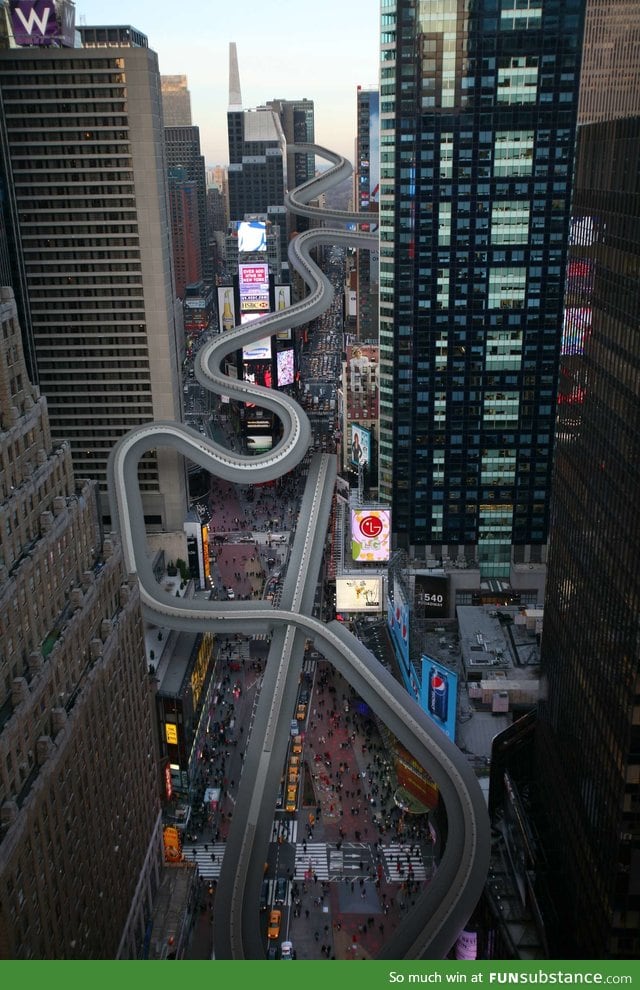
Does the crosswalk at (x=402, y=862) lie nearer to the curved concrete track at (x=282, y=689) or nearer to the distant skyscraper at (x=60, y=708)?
the curved concrete track at (x=282, y=689)

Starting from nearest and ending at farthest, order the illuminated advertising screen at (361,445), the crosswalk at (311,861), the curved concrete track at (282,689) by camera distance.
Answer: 1. the curved concrete track at (282,689)
2. the crosswalk at (311,861)
3. the illuminated advertising screen at (361,445)

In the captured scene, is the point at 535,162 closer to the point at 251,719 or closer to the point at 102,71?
the point at 102,71

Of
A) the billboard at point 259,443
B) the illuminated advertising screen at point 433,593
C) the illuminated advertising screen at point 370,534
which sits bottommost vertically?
the illuminated advertising screen at point 433,593

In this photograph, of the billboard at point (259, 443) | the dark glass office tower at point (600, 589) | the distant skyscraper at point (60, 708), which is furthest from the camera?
the billboard at point (259, 443)

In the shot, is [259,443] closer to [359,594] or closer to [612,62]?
[359,594]

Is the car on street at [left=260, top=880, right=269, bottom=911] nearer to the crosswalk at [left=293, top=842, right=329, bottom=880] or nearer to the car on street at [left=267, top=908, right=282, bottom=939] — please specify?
the car on street at [left=267, top=908, right=282, bottom=939]

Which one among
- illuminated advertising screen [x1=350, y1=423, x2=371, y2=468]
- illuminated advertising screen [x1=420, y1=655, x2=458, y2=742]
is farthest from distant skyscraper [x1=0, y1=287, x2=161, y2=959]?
illuminated advertising screen [x1=350, y1=423, x2=371, y2=468]

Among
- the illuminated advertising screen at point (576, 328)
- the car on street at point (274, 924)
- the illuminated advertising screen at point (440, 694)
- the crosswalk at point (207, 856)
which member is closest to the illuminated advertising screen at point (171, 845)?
the crosswalk at point (207, 856)
